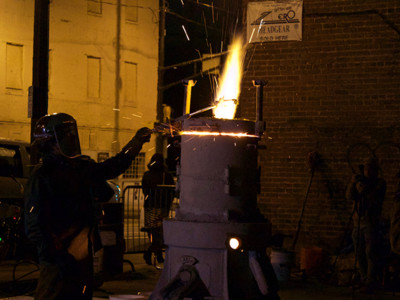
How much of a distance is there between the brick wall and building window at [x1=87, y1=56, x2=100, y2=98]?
21.5m

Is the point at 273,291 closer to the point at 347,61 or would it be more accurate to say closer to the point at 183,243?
the point at 183,243

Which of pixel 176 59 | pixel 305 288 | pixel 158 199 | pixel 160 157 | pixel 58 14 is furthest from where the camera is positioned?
pixel 176 59

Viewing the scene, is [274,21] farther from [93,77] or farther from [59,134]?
[93,77]

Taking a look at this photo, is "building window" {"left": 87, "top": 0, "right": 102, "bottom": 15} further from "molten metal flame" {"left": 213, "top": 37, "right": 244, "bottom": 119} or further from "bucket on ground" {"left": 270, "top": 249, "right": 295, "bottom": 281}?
"molten metal flame" {"left": 213, "top": 37, "right": 244, "bottom": 119}

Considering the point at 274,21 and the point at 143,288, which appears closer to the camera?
the point at 143,288

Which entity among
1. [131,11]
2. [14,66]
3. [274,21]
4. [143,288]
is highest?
[131,11]

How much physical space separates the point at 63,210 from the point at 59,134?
1.94 ft

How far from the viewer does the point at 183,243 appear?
6371 mm

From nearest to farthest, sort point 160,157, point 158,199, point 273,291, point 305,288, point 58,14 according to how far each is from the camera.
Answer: point 273,291 → point 305,288 → point 158,199 → point 160,157 → point 58,14

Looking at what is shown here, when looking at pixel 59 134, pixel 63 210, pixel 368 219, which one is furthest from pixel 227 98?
pixel 368 219

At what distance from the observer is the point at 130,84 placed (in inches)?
1324

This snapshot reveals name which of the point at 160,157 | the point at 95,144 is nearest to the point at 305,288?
the point at 160,157

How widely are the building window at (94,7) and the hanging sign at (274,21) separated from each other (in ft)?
71.3

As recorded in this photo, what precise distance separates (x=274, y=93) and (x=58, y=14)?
70.8 feet
